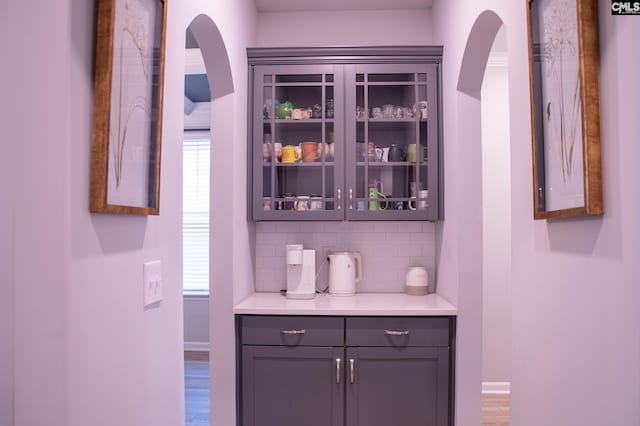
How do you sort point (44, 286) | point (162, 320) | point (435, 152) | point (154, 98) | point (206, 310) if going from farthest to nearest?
point (206, 310) → point (435, 152) → point (162, 320) → point (154, 98) → point (44, 286)

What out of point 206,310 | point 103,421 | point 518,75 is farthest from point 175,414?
point 206,310

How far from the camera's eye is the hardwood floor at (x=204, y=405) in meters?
3.30

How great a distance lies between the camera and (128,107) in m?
1.20

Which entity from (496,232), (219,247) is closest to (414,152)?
(496,232)

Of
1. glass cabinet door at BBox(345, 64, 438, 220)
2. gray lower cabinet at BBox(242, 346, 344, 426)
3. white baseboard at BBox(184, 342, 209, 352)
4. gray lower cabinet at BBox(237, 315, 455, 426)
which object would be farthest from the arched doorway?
white baseboard at BBox(184, 342, 209, 352)

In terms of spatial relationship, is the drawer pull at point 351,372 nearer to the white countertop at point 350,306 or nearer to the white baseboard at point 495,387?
the white countertop at point 350,306

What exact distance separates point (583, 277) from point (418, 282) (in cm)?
180

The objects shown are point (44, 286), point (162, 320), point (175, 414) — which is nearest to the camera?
point (44, 286)

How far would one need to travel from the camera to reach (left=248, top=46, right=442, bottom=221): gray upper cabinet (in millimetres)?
2898

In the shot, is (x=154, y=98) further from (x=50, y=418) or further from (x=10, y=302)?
(x=50, y=418)

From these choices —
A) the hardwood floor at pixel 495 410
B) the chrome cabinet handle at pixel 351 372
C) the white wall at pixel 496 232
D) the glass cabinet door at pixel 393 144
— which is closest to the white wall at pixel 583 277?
the glass cabinet door at pixel 393 144

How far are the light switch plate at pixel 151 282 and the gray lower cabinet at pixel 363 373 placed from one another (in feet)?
4.05

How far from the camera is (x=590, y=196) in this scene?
1.11 meters

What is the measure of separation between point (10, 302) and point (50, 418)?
0.25 meters
